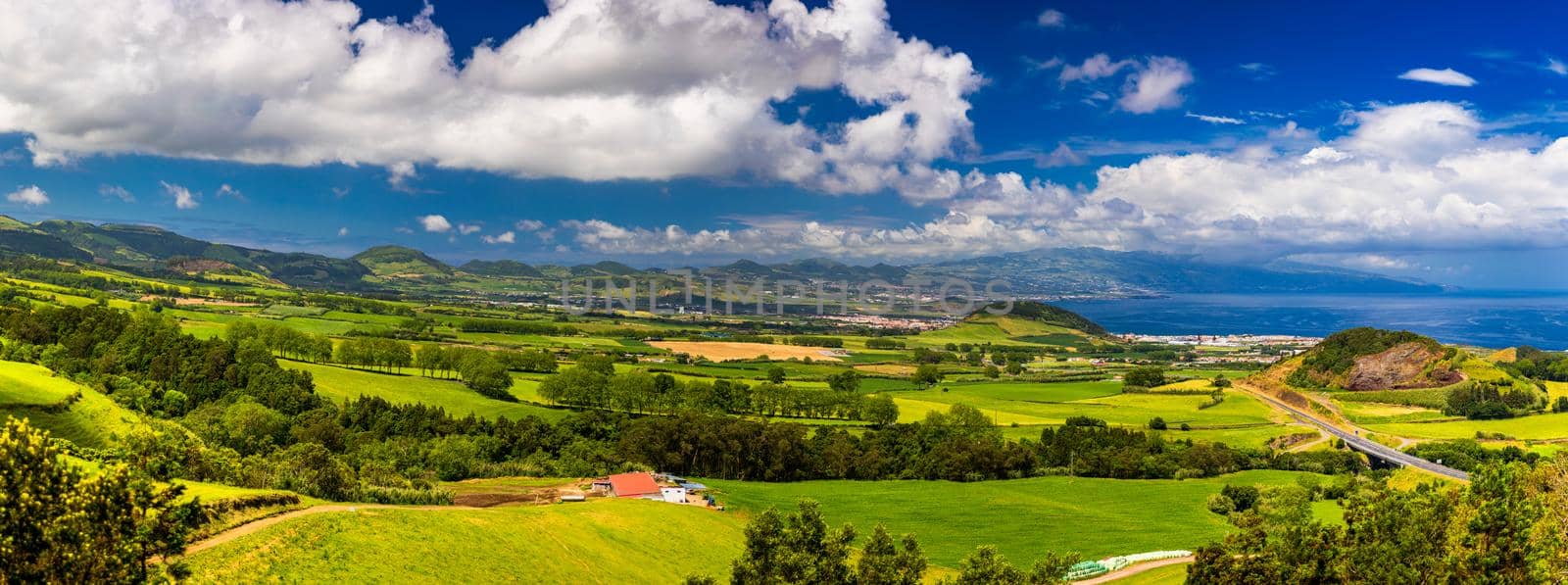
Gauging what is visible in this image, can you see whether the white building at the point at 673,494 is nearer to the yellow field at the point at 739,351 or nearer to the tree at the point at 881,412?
the tree at the point at 881,412

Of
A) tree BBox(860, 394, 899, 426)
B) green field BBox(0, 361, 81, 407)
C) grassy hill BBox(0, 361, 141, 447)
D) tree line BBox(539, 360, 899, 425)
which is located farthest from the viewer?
tree line BBox(539, 360, 899, 425)

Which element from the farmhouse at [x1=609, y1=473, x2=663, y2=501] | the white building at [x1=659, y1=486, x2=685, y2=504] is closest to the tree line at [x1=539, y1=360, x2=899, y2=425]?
the farmhouse at [x1=609, y1=473, x2=663, y2=501]

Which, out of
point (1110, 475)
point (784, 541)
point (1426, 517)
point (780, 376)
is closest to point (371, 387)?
point (780, 376)

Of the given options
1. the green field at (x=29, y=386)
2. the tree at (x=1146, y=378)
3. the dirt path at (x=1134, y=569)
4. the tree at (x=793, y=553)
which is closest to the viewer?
the tree at (x=793, y=553)

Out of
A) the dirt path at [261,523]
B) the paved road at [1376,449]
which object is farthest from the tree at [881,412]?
the dirt path at [261,523]

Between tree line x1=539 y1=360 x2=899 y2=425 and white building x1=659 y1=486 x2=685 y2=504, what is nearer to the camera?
white building x1=659 y1=486 x2=685 y2=504

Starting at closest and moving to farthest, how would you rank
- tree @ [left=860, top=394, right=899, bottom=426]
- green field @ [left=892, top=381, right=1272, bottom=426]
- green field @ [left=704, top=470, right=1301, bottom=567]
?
1. green field @ [left=704, top=470, right=1301, bottom=567]
2. tree @ [left=860, top=394, right=899, bottom=426]
3. green field @ [left=892, top=381, right=1272, bottom=426]

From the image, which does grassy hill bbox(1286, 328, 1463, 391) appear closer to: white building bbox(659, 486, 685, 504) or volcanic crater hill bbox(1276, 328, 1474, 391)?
volcanic crater hill bbox(1276, 328, 1474, 391)
